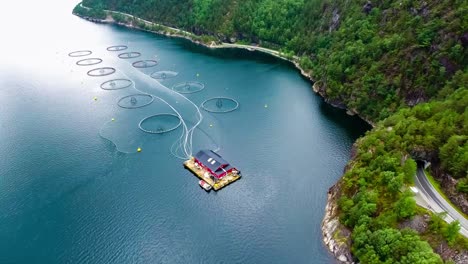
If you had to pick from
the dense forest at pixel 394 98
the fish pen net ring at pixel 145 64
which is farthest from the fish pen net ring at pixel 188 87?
the dense forest at pixel 394 98

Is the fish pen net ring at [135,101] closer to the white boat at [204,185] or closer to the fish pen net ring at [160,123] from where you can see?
the fish pen net ring at [160,123]

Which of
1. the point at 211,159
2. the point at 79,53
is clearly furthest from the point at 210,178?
the point at 79,53

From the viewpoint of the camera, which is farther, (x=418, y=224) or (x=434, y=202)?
(x=434, y=202)

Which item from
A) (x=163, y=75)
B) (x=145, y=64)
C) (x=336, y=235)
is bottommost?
(x=145, y=64)

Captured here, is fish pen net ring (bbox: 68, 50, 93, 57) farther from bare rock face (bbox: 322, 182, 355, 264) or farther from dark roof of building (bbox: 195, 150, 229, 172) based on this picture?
bare rock face (bbox: 322, 182, 355, 264)

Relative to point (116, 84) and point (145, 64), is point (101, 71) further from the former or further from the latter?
point (116, 84)

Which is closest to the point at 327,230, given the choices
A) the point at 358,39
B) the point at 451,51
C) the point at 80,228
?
the point at 80,228
